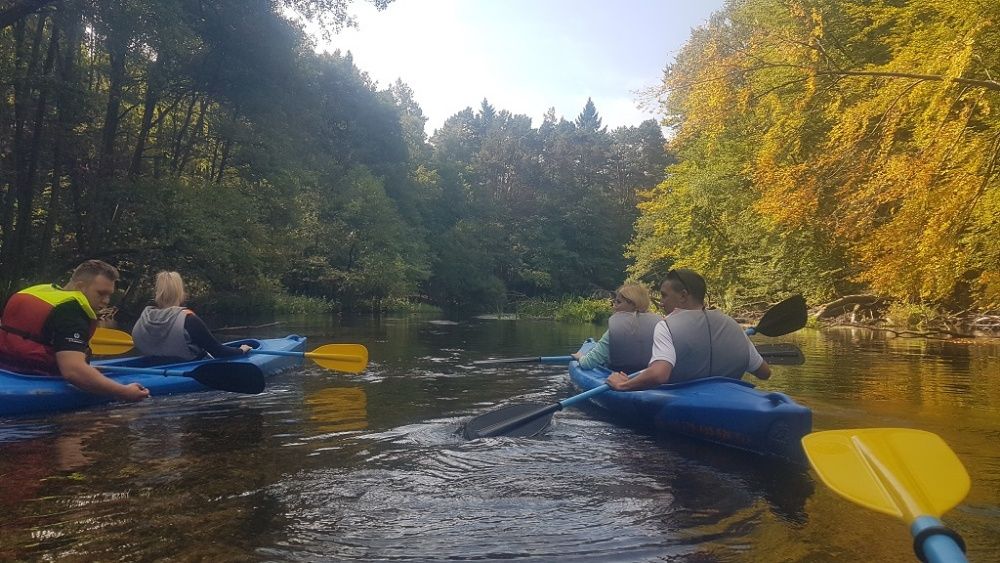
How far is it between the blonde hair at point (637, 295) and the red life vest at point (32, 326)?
13.1ft

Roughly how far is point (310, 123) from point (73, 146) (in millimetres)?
7250

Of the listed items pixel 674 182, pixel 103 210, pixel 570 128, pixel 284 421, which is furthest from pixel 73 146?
pixel 570 128

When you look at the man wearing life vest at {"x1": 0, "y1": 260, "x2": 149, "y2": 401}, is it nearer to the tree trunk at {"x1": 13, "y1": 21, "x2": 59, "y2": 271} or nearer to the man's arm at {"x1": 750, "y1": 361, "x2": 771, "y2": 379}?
the man's arm at {"x1": 750, "y1": 361, "x2": 771, "y2": 379}

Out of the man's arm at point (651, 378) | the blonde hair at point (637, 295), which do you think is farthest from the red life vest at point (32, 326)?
the blonde hair at point (637, 295)

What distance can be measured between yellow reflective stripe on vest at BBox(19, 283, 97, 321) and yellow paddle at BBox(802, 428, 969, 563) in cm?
454

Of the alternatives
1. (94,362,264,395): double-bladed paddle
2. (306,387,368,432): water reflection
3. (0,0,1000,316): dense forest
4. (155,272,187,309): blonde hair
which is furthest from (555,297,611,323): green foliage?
(94,362,264,395): double-bladed paddle

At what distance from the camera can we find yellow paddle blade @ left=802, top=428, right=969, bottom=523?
1.93 m

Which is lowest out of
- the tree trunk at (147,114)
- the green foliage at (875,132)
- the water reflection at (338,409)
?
the water reflection at (338,409)

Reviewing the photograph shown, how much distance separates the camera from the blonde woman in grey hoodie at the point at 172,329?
587 centimetres

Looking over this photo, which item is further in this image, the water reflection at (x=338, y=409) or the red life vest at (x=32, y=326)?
the water reflection at (x=338, y=409)

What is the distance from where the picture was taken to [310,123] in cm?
1981

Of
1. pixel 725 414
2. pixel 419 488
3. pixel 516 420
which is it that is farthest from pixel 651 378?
pixel 419 488

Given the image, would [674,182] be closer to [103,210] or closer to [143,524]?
[103,210]

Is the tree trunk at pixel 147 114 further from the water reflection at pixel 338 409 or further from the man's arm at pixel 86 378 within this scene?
the man's arm at pixel 86 378
